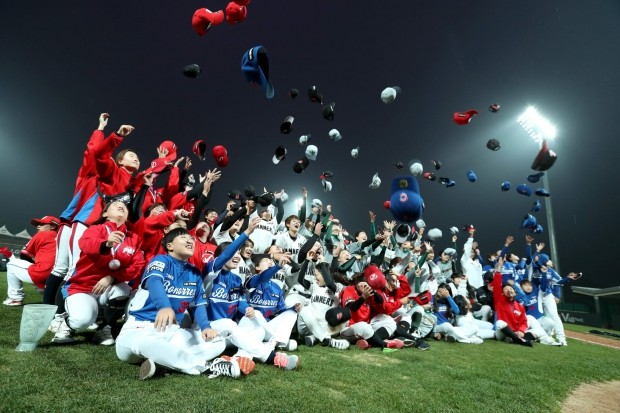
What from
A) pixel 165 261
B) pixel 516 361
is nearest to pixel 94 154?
pixel 165 261

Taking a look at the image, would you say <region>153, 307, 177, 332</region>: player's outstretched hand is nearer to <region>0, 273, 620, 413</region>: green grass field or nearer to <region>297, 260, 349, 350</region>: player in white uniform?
<region>0, 273, 620, 413</region>: green grass field

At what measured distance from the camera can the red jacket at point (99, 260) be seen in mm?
3572

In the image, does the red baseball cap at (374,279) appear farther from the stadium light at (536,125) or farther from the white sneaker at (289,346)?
the stadium light at (536,125)

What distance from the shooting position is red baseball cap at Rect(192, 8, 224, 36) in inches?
259

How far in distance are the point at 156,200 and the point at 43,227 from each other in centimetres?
325

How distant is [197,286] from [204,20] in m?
5.50

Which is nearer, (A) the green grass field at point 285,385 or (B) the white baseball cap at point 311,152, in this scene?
(A) the green grass field at point 285,385

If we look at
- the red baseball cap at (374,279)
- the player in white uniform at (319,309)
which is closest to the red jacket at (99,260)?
the player in white uniform at (319,309)

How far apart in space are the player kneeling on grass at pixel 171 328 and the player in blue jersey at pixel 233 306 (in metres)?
0.44

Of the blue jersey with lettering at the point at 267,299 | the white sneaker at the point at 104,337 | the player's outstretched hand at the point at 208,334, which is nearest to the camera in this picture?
the player's outstretched hand at the point at 208,334

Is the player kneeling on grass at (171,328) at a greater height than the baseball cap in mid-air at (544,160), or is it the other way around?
the baseball cap in mid-air at (544,160)

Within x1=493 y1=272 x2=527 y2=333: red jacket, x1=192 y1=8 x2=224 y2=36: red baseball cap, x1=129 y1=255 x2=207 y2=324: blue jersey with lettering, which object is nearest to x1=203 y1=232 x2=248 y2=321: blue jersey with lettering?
x1=129 y1=255 x2=207 y2=324: blue jersey with lettering

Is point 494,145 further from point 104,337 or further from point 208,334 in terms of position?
point 104,337

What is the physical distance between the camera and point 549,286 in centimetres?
1059
